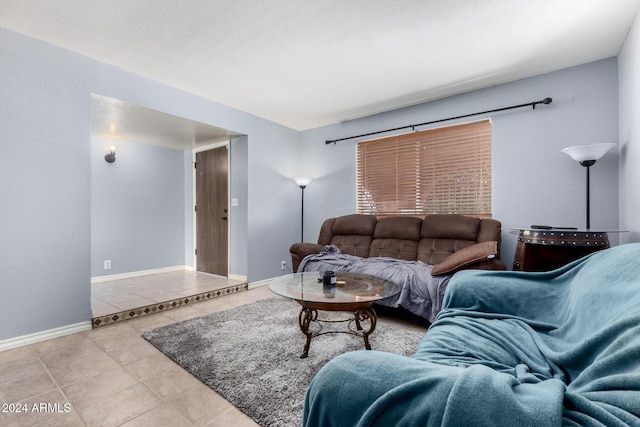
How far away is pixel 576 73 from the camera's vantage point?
2.83m

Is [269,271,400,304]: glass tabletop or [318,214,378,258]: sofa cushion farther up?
[318,214,378,258]: sofa cushion

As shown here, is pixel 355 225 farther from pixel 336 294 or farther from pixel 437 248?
pixel 336 294

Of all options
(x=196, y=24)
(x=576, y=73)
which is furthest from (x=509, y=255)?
(x=196, y=24)

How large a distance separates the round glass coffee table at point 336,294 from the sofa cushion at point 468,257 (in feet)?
1.69

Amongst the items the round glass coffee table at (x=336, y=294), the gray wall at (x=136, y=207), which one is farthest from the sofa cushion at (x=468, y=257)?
the gray wall at (x=136, y=207)

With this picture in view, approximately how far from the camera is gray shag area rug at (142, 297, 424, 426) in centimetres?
162

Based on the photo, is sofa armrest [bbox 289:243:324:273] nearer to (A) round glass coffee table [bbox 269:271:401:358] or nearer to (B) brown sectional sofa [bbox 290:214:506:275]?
(B) brown sectional sofa [bbox 290:214:506:275]

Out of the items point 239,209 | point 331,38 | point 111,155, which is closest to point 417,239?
point 331,38

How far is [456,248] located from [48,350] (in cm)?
368

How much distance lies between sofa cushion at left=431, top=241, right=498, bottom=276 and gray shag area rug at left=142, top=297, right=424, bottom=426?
58cm

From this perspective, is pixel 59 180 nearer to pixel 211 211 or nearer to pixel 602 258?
pixel 211 211

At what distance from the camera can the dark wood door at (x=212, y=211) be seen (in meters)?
4.57

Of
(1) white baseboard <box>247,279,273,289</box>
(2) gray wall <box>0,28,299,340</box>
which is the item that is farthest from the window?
(2) gray wall <box>0,28,299,340</box>

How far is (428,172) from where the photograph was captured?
3.73 metres
